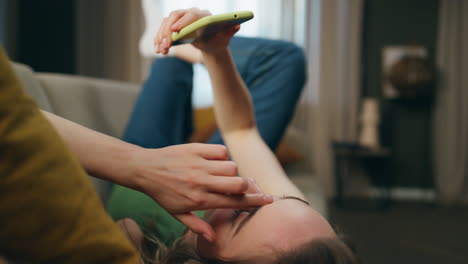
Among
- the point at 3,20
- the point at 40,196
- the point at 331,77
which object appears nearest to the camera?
the point at 40,196

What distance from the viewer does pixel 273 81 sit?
83cm

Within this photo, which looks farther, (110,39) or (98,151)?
(110,39)

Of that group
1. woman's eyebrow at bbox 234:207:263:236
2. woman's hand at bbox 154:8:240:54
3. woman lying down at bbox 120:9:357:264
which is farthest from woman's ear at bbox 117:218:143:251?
woman's hand at bbox 154:8:240:54

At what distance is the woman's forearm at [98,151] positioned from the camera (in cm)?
33

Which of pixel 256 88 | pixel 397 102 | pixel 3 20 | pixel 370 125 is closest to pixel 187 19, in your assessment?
pixel 256 88

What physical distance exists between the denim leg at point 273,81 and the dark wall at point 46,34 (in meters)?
2.02

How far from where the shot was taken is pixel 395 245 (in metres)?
1.76

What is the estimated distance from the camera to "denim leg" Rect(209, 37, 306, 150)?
81 cm

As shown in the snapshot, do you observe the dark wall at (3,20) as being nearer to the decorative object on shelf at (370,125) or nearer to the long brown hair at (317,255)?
the long brown hair at (317,255)

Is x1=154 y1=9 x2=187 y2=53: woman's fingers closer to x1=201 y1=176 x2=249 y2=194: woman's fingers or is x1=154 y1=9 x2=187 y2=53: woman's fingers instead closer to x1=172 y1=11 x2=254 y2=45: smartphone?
x1=172 y1=11 x2=254 y2=45: smartphone

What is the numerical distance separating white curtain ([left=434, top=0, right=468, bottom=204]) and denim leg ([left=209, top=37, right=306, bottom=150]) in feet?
8.68

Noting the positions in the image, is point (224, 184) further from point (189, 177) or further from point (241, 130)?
point (241, 130)

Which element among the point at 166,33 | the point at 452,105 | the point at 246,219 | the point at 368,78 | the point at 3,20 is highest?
the point at 3,20

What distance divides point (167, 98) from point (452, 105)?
2.88 meters
